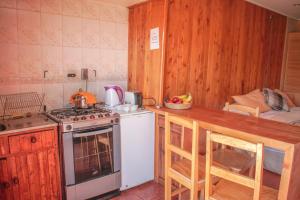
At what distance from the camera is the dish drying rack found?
2.30 metres

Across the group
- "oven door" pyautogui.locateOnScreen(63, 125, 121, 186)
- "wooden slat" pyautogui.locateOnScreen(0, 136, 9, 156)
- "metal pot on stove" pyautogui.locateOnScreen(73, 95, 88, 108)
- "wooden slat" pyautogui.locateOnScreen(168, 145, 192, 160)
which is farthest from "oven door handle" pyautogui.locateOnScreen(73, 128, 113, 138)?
"wooden slat" pyautogui.locateOnScreen(168, 145, 192, 160)

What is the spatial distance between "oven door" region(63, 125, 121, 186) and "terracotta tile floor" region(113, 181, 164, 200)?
0.30 metres

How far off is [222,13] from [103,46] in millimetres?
1609

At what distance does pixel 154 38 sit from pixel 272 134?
160cm

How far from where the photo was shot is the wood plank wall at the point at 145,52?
2.59 meters

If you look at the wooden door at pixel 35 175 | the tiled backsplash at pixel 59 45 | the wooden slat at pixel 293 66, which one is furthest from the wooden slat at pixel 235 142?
the wooden slat at pixel 293 66

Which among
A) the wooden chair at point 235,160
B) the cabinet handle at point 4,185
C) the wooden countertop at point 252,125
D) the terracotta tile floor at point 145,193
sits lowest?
the terracotta tile floor at point 145,193

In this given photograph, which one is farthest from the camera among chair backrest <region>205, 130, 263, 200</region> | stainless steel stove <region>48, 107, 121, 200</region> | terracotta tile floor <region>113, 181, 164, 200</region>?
terracotta tile floor <region>113, 181, 164, 200</region>

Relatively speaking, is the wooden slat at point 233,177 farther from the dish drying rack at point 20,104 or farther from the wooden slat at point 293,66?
the wooden slat at point 293,66

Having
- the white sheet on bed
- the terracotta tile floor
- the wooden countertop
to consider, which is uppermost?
the wooden countertop

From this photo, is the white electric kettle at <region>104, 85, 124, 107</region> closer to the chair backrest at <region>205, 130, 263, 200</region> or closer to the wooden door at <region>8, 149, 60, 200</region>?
the wooden door at <region>8, 149, 60, 200</region>

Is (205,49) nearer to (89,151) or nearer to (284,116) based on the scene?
(284,116)

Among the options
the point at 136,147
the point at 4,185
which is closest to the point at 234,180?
the point at 136,147

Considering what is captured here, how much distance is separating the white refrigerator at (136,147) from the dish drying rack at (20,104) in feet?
3.02
